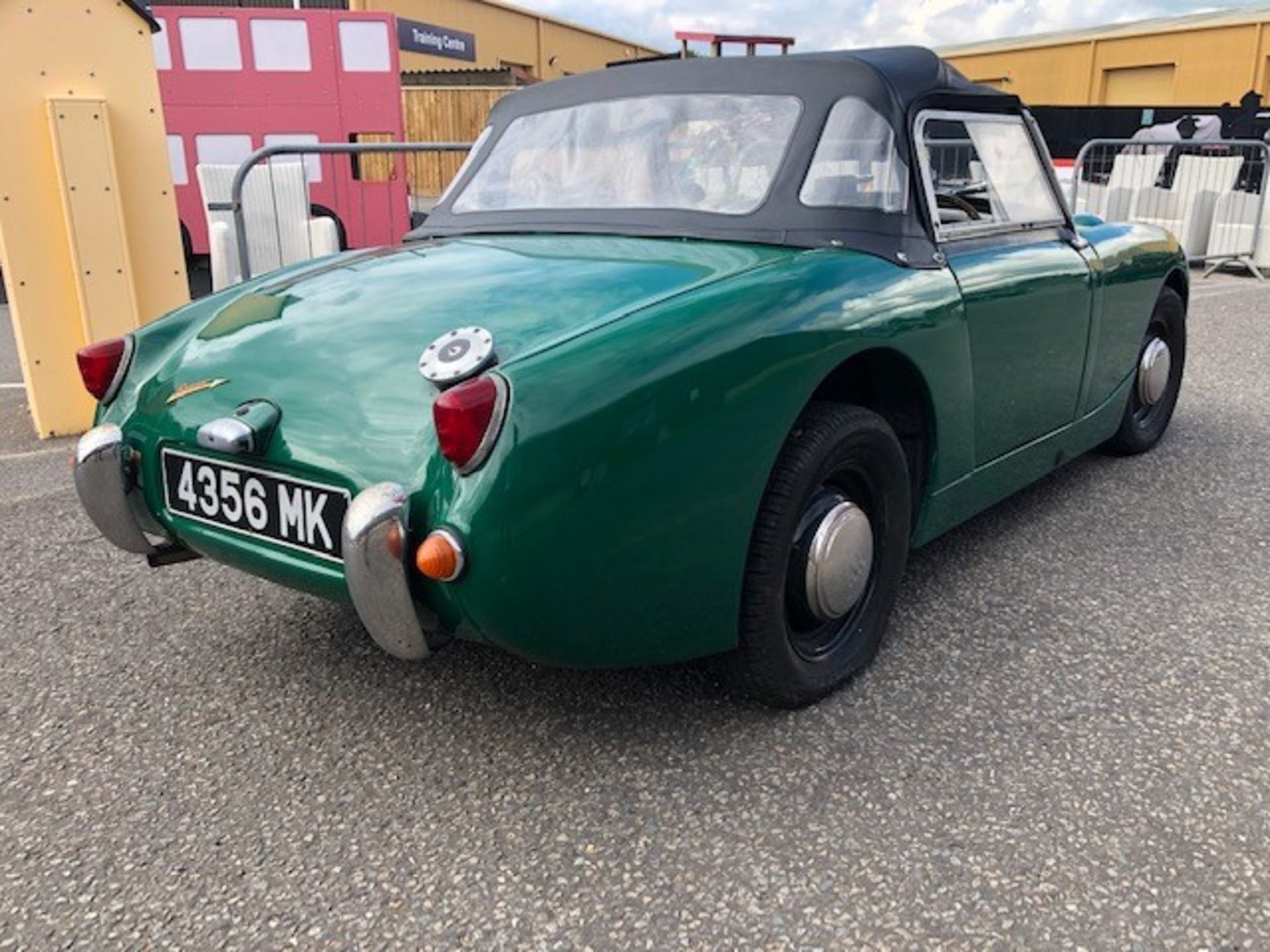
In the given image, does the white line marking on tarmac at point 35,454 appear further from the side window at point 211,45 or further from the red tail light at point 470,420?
the side window at point 211,45

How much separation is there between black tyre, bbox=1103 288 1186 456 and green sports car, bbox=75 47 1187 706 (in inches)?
34.8

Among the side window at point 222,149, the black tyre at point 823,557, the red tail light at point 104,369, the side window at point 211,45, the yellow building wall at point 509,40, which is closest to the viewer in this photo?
the black tyre at point 823,557

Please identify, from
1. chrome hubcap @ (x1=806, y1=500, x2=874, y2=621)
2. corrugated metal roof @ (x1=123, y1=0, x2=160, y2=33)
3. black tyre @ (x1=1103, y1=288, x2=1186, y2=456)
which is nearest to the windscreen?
chrome hubcap @ (x1=806, y1=500, x2=874, y2=621)

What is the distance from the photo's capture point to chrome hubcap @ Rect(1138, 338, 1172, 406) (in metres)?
4.25

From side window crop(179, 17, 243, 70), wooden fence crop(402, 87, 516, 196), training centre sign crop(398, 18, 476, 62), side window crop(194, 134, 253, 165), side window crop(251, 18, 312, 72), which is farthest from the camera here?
training centre sign crop(398, 18, 476, 62)

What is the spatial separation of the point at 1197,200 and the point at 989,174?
8.96 m

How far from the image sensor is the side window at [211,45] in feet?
34.5

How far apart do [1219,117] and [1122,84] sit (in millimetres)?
11109

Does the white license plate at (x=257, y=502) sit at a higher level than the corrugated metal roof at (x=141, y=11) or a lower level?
lower

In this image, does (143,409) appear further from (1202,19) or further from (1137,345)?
(1202,19)

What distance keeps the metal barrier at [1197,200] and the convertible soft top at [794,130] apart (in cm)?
784

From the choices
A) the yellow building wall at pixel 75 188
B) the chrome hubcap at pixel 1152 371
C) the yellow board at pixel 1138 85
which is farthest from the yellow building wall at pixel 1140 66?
the yellow building wall at pixel 75 188

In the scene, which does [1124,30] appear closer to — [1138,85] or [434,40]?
[1138,85]

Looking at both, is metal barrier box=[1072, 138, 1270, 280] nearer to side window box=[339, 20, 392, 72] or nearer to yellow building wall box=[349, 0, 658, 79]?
side window box=[339, 20, 392, 72]
